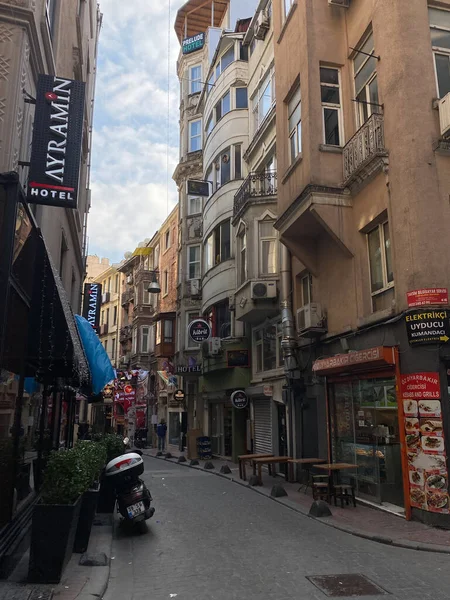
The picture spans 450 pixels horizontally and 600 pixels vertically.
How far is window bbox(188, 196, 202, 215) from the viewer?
33.4 m

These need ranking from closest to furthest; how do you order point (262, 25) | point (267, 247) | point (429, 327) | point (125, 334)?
point (429, 327) < point (267, 247) < point (262, 25) < point (125, 334)

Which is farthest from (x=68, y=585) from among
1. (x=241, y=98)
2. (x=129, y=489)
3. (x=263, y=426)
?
(x=241, y=98)

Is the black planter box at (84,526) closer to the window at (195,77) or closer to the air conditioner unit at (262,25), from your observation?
the air conditioner unit at (262,25)

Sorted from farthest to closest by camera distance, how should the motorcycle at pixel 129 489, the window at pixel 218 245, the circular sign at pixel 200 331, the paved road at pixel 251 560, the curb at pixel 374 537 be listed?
the circular sign at pixel 200 331 < the window at pixel 218 245 < the motorcycle at pixel 129 489 < the curb at pixel 374 537 < the paved road at pixel 251 560

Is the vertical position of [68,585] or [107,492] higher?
[107,492]

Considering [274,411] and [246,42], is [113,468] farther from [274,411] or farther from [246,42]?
[246,42]

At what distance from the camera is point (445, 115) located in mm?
10070

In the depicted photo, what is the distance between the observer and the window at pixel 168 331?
35.3 m

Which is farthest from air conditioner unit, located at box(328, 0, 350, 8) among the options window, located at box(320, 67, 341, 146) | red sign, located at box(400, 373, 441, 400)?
red sign, located at box(400, 373, 441, 400)

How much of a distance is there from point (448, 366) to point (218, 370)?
15297 mm

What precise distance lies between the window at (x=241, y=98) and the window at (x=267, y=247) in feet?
26.8

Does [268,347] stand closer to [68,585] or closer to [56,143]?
[56,143]

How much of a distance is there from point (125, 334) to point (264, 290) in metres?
36.5

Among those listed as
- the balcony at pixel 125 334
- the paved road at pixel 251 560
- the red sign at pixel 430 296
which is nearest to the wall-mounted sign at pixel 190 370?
the paved road at pixel 251 560
